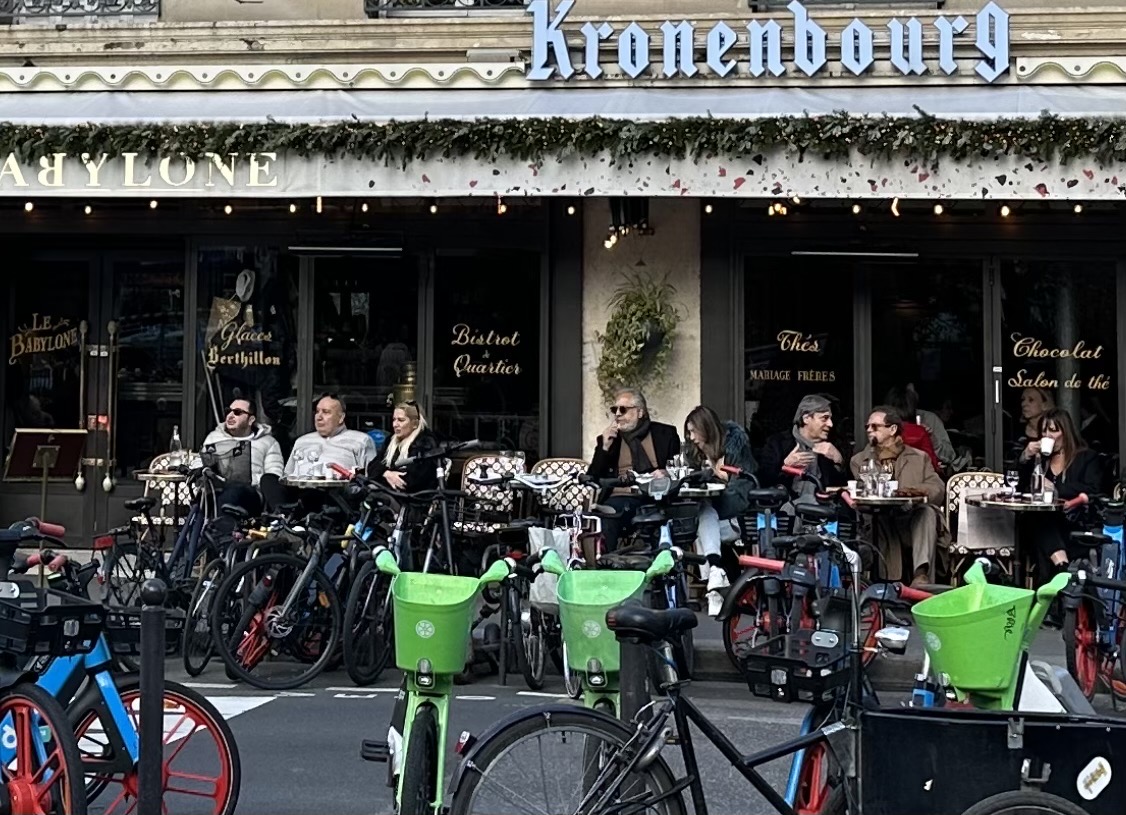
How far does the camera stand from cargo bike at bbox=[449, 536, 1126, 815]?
12.3 feet

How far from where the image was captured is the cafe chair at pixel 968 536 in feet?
32.6

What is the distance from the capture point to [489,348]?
11891 mm

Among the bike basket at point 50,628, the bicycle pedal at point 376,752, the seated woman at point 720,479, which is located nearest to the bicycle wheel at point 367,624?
the seated woman at point 720,479

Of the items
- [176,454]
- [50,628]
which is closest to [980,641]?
[50,628]

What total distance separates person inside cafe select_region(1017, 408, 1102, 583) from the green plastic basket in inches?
225

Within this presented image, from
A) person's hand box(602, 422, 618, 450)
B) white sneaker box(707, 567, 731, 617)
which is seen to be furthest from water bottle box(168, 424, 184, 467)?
white sneaker box(707, 567, 731, 617)

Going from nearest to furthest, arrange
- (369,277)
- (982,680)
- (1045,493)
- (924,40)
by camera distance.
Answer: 1. (982,680)
2. (1045,493)
3. (924,40)
4. (369,277)

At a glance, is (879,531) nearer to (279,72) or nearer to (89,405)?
(279,72)

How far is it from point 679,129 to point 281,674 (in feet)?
16.1

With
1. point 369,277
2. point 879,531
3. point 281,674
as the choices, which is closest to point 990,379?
point 879,531

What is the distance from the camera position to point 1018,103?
10359 millimetres

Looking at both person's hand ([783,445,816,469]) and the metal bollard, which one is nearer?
the metal bollard

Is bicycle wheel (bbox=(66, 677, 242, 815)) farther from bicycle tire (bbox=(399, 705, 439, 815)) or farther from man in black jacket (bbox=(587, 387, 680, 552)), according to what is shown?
man in black jacket (bbox=(587, 387, 680, 552))

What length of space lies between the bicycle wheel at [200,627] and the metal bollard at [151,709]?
3466 millimetres
